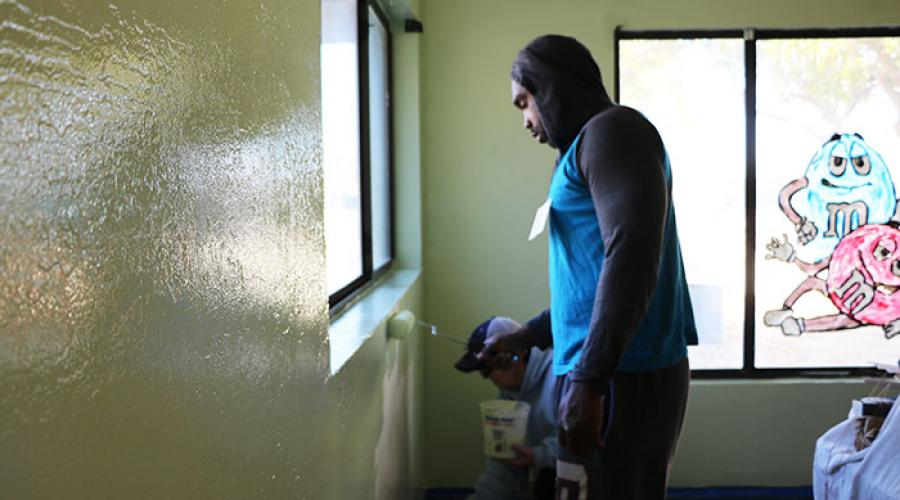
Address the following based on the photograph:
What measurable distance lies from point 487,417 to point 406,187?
948mm

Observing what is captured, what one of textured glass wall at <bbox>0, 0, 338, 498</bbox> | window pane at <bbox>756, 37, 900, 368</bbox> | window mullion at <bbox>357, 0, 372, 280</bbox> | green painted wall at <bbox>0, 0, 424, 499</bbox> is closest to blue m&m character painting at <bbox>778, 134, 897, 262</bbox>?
window pane at <bbox>756, 37, 900, 368</bbox>

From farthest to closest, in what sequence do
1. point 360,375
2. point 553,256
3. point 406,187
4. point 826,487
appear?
point 406,187 < point 826,487 < point 553,256 < point 360,375

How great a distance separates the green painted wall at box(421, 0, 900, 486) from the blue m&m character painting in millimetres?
508

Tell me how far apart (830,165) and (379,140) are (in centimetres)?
176

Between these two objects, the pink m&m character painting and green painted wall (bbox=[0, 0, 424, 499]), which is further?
the pink m&m character painting

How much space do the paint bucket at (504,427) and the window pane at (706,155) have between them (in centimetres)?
116

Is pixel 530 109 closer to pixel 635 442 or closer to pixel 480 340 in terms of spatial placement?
pixel 635 442

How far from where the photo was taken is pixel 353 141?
2.23 meters

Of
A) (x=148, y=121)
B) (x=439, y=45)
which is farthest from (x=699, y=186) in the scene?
(x=148, y=121)

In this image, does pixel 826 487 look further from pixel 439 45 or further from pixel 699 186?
Result: pixel 439 45

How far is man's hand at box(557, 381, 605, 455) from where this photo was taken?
55.7 inches

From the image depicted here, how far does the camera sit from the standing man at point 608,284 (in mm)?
1402

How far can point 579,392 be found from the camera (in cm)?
142

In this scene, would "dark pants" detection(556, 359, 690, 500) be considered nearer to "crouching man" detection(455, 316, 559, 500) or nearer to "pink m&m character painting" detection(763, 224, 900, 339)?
"crouching man" detection(455, 316, 559, 500)
